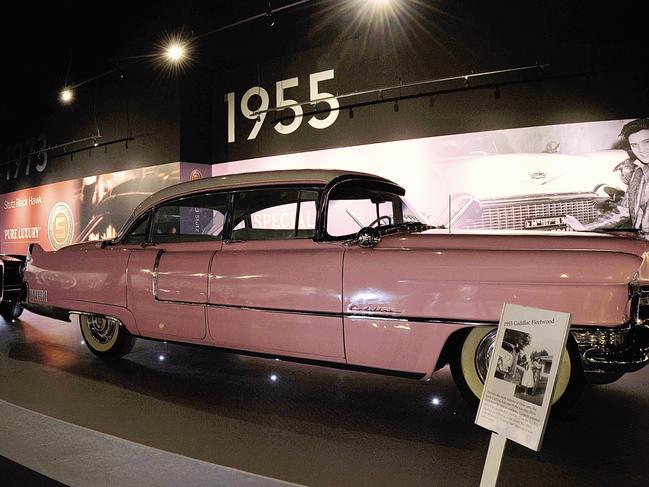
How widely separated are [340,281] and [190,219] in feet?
5.81

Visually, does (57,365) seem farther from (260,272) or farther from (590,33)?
(590,33)

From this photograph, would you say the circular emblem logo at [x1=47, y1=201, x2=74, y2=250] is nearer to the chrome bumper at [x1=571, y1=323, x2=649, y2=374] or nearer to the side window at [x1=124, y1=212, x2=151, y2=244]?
the side window at [x1=124, y1=212, x2=151, y2=244]

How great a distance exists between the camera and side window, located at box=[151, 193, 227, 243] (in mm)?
3846

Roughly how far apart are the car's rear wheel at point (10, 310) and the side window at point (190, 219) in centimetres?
389

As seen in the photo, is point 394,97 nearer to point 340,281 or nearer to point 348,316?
point 340,281

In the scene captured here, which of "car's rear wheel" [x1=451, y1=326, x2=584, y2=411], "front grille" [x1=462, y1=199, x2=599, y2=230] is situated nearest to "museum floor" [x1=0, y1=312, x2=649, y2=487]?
"car's rear wheel" [x1=451, y1=326, x2=584, y2=411]

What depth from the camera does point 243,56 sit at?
10156 mm

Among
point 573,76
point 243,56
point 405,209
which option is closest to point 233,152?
point 243,56

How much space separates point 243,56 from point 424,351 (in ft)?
29.4

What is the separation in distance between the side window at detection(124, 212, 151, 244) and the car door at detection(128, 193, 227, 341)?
0.11 m

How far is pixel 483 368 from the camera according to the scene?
9.43 feet

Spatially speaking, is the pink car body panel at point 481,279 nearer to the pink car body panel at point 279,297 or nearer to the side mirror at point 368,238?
the side mirror at point 368,238

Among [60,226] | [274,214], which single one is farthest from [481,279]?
[60,226]

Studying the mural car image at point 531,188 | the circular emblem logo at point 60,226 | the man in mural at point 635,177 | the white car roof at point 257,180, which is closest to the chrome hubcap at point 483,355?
the white car roof at point 257,180
